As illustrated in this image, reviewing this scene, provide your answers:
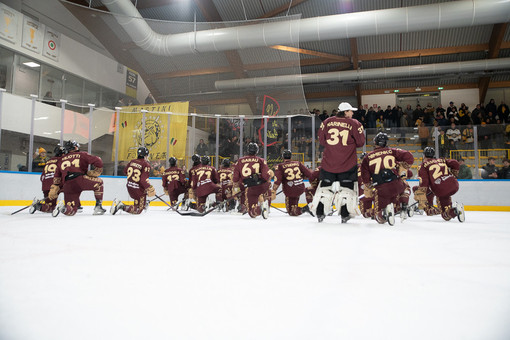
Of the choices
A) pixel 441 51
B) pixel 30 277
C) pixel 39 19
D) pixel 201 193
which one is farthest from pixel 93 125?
pixel 441 51

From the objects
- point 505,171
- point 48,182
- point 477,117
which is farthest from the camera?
point 477,117

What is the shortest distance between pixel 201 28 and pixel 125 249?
31.3 feet

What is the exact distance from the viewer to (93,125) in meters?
8.79

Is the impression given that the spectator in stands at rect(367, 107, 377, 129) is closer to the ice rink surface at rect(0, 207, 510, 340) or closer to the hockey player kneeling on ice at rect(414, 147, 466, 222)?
the hockey player kneeling on ice at rect(414, 147, 466, 222)

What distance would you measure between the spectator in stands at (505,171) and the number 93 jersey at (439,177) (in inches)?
175

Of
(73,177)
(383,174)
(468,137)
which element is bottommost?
(73,177)

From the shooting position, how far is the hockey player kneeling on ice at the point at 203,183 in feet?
22.9

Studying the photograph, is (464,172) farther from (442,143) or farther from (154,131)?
(154,131)

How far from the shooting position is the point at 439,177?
17.4ft

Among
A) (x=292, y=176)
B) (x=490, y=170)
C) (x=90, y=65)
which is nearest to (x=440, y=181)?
(x=292, y=176)

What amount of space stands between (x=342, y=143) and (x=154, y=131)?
6383mm

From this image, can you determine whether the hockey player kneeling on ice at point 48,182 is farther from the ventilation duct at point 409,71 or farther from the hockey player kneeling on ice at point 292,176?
the ventilation duct at point 409,71

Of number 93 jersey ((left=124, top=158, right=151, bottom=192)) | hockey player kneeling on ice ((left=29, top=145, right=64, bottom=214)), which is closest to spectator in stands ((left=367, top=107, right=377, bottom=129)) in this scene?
number 93 jersey ((left=124, top=158, right=151, bottom=192))

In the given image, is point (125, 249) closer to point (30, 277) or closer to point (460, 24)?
point (30, 277)
